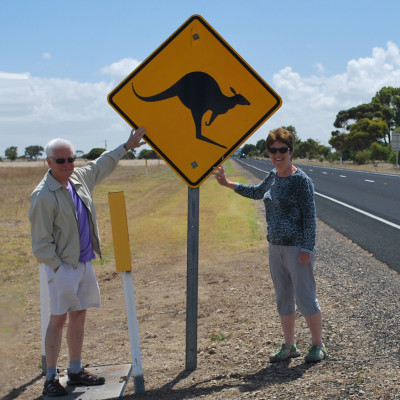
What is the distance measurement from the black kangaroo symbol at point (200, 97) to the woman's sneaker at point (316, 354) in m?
1.72

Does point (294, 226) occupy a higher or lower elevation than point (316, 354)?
higher

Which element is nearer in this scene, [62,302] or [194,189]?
[62,302]

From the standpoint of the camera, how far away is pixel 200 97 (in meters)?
4.03

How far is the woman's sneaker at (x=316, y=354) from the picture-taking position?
4039 mm

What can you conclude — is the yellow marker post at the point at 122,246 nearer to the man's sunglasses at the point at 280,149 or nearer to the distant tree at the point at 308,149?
the man's sunglasses at the point at 280,149

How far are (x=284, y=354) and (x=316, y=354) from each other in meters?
0.27

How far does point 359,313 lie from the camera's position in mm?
5137

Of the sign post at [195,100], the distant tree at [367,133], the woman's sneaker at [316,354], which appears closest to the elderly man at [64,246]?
the sign post at [195,100]

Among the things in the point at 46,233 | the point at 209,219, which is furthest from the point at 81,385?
the point at 209,219

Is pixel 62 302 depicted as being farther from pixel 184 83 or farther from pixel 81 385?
pixel 184 83

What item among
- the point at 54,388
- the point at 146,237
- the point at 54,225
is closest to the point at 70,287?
the point at 54,225

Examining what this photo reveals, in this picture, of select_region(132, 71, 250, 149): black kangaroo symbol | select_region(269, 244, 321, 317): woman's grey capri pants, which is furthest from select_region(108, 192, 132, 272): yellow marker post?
select_region(269, 244, 321, 317): woman's grey capri pants

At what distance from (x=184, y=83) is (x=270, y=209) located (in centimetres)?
112

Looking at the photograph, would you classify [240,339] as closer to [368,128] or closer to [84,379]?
[84,379]
